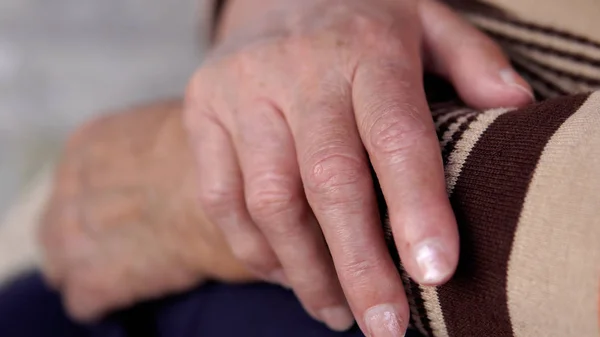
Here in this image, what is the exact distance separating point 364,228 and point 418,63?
13cm

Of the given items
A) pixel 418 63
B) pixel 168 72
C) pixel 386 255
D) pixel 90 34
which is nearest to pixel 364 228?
pixel 386 255

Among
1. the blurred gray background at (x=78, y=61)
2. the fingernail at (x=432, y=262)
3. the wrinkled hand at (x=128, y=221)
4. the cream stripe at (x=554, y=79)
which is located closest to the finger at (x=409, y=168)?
the fingernail at (x=432, y=262)

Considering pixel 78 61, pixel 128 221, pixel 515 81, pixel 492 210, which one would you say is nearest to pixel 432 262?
pixel 492 210

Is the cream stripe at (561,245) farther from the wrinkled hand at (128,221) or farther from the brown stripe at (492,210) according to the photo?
the wrinkled hand at (128,221)

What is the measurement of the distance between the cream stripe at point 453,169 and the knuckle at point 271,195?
4.1 inches

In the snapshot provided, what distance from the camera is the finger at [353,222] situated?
353mm

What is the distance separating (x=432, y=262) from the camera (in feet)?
1.04

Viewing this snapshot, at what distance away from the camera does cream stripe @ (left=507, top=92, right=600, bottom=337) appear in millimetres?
275

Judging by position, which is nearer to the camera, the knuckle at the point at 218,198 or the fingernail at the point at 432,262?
the fingernail at the point at 432,262

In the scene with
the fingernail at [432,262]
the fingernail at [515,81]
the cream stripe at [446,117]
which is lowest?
the fingernail at [432,262]

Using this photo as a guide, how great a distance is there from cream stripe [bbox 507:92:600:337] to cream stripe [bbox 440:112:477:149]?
0.07m

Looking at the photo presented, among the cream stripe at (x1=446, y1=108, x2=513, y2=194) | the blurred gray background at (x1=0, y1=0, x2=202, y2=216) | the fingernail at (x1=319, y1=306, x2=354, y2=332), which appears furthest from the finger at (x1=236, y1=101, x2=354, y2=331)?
the blurred gray background at (x1=0, y1=0, x2=202, y2=216)

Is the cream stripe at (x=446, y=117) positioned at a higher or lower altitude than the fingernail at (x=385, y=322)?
higher

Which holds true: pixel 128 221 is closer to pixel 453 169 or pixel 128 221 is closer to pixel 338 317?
pixel 338 317
